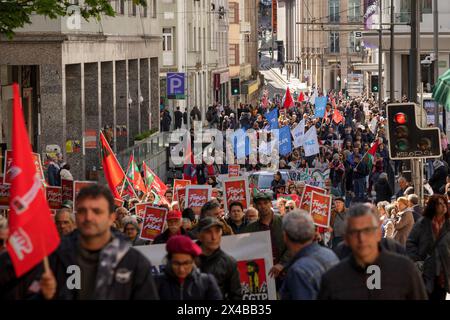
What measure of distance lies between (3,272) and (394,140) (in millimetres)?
11118

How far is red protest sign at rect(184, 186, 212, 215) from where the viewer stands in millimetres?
20891

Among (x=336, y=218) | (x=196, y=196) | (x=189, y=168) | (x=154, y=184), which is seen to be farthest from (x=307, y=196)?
(x=189, y=168)

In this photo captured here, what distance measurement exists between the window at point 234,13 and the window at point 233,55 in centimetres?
164

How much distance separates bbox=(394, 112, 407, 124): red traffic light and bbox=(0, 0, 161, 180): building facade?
10.2 m

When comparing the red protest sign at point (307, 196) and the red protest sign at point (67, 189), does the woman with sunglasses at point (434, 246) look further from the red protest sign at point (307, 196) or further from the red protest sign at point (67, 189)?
the red protest sign at point (67, 189)

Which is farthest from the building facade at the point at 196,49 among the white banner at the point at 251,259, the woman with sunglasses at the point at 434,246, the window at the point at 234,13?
the white banner at the point at 251,259

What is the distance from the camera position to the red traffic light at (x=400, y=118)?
19250mm

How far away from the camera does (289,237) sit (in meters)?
9.30

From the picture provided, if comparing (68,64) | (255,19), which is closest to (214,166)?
(68,64)

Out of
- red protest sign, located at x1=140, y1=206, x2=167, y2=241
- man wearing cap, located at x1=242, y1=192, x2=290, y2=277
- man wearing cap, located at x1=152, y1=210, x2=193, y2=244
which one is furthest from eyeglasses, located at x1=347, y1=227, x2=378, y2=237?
red protest sign, located at x1=140, y1=206, x2=167, y2=241

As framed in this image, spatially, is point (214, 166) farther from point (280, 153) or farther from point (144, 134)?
point (144, 134)

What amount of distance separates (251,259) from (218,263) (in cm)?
179

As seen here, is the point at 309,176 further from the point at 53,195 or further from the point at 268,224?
the point at 268,224

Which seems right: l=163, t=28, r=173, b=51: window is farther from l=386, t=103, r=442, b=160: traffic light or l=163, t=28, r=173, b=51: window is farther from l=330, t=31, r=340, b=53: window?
l=330, t=31, r=340, b=53: window
